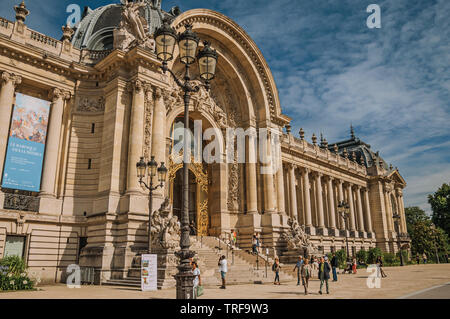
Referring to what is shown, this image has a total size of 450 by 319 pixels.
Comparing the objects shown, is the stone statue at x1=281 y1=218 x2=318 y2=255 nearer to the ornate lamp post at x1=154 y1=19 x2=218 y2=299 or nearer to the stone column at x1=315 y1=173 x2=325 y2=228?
the stone column at x1=315 y1=173 x2=325 y2=228

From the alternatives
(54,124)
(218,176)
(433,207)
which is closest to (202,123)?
(218,176)

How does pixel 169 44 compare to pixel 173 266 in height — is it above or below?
above

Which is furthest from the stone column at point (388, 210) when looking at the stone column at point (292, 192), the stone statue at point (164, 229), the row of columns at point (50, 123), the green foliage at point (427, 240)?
the row of columns at point (50, 123)

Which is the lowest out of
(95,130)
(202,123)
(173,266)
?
(173,266)

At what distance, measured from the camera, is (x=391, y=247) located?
2045 inches

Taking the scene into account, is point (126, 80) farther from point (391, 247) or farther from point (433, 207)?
point (433, 207)

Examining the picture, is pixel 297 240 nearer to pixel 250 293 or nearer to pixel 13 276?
pixel 250 293

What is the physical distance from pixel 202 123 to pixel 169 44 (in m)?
17.9

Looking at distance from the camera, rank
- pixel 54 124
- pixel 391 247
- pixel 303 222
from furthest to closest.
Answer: pixel 391 247 → pixel 303 222 → pixel 54 124

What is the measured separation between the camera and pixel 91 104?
71.6 ft

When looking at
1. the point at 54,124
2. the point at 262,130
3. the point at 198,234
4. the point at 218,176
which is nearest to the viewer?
the point at 54,124

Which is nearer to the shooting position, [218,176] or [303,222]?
[218,176]

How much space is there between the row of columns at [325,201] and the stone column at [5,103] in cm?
2831

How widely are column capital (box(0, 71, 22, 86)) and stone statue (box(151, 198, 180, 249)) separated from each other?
416 inches
